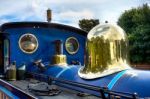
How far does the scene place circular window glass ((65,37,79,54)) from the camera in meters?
8.12

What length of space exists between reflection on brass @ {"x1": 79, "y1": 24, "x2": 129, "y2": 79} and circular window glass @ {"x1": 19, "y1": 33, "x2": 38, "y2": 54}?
245 centimetres

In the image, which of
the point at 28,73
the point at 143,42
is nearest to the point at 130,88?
the point at 28,73

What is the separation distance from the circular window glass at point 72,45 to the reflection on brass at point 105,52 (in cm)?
265

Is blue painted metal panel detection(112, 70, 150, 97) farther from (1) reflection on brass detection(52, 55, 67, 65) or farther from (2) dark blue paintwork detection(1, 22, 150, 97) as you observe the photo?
(1) reflection on brass detection(52, 55, 67, 65)

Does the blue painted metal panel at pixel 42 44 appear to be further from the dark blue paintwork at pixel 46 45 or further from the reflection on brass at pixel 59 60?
the reflection on brass at pixel 59 60

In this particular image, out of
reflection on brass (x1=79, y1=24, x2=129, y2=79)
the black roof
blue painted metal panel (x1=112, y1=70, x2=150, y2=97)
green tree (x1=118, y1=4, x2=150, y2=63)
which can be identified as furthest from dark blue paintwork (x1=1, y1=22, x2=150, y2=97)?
green tree (x1=118, y1=4, x2=150, y2=63)

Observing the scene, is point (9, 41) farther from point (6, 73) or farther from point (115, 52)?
point (115, 52)

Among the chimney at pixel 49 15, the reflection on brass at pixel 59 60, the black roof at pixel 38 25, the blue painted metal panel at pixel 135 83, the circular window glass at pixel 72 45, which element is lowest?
the blue painted metal panel at pixel 135 83

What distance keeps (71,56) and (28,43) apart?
44.5 inches

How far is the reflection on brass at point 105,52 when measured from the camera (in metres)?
5.00

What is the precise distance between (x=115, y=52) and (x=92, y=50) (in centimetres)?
39

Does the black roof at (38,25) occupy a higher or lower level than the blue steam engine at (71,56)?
higher

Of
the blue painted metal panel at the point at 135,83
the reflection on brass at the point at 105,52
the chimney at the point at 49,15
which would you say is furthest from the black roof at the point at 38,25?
the blue painted metal panel at the point at 135,83

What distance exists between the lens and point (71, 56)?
8.16 m
